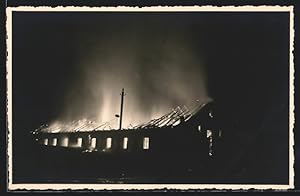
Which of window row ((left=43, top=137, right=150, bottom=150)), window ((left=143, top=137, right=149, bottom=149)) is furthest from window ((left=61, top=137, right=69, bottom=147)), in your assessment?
window ((left=143, top=137, right=149, bottom=149))

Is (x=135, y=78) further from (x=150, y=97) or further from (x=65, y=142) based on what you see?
(x=65, y=142)

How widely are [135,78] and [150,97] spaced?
0.06 meters

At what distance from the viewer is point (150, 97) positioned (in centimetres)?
108

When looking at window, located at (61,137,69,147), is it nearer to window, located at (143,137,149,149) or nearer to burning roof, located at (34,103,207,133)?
burning roof, located at (34,103,207,133)

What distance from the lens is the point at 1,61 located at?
1.07m

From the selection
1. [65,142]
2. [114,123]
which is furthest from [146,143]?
[65,142]

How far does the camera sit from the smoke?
3.54ft

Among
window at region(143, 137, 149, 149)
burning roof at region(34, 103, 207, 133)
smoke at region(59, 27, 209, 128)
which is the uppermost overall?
smoke at region(59, 27, 209, 128)

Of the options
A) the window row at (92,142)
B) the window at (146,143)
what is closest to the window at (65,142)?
the window row at (92,142)

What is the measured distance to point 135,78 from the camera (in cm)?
108

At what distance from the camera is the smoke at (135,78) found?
1.08 meters

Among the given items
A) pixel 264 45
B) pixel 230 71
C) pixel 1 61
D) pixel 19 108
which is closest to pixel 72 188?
pixel 19 108

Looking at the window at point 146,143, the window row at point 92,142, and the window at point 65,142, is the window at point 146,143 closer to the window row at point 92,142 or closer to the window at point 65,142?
the window row at point 92,142

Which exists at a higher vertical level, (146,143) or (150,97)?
(150,97)
